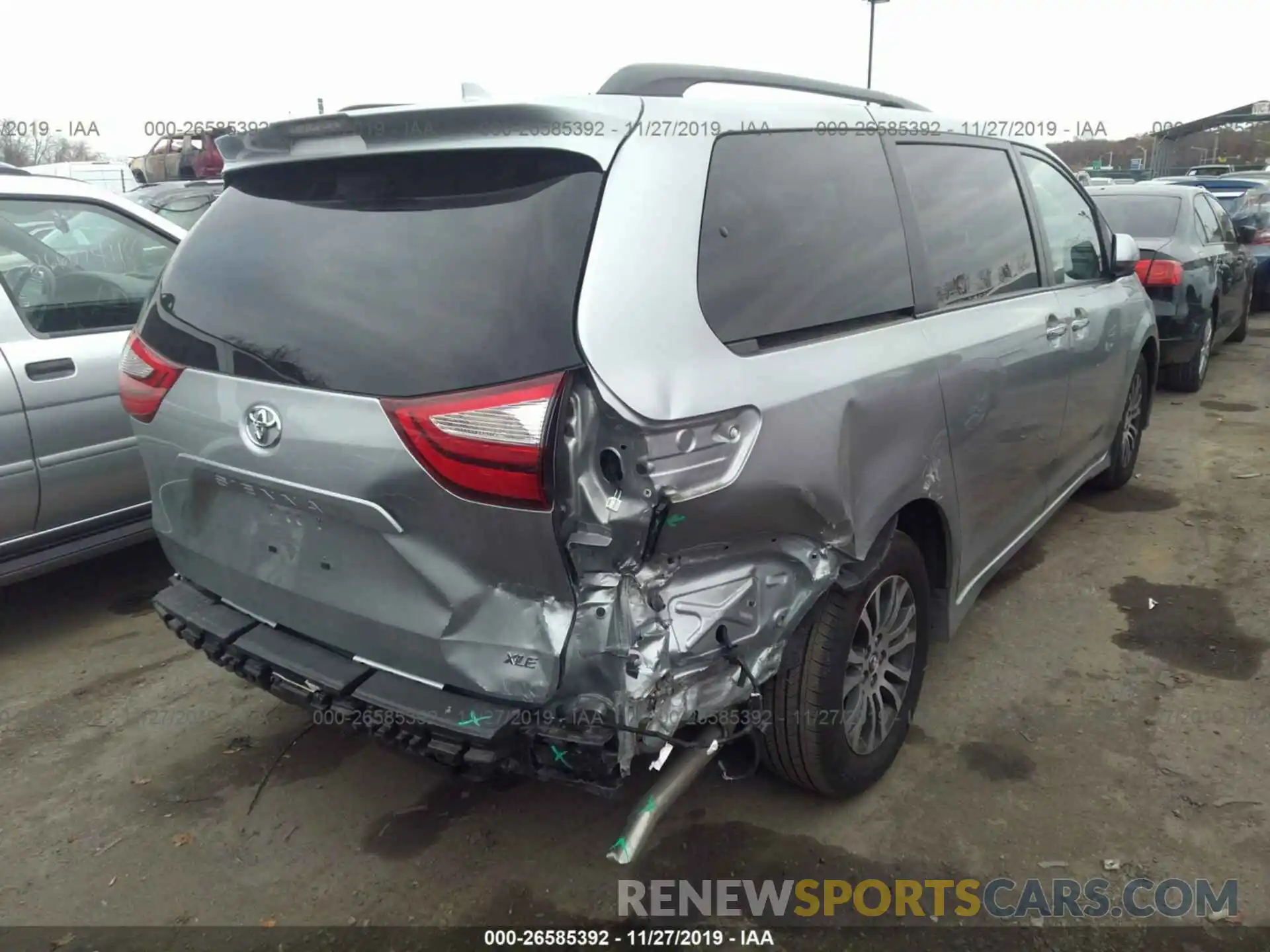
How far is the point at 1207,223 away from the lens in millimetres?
8008

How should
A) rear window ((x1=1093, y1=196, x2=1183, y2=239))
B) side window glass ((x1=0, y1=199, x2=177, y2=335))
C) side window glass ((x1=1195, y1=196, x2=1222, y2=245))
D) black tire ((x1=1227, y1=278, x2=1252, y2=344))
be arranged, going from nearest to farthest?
→ side window glass ((x1=0, y1=199, x2=177, y2=335)), rear window ((x1=1093, y1=196, x2=1183, y2=239)), side window glass ((x1=1195, y1=196, x2=1222, y2=245)), black tire ((x1=1227, y1=278, x2=1252, y2=344))

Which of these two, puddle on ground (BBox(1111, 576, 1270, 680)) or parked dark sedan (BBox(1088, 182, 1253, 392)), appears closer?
puddle on ground (BBox(1111, 576, 1270, 680))

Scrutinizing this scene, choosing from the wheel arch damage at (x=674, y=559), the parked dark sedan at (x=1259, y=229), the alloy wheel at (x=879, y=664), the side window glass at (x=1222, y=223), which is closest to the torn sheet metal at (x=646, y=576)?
the wheel arch damage at (x=674, y=559)

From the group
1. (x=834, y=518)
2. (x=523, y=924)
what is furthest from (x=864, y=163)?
(x=523, y=924)

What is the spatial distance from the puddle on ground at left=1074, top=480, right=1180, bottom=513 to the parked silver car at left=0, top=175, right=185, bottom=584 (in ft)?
15.7

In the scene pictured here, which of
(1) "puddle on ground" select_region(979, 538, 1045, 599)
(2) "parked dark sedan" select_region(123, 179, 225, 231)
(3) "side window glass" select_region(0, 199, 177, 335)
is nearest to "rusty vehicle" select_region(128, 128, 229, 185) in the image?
(2) "parked dark sedan" select_region(123, 179, 225, 231)

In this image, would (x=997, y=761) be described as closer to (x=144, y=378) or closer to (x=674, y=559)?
(x=674, y=559)

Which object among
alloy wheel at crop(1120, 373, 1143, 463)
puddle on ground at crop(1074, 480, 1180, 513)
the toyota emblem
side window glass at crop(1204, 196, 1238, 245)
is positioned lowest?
puddle on ground at crop(1074, 480, 1180, 513)

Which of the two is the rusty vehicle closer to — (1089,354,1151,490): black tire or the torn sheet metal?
(1089,354,1151,490): black tire

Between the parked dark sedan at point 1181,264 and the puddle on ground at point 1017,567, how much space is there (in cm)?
300

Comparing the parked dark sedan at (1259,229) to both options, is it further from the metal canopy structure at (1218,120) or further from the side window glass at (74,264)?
the side window glass at (74,264)

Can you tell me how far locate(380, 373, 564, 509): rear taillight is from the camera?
6.06ft

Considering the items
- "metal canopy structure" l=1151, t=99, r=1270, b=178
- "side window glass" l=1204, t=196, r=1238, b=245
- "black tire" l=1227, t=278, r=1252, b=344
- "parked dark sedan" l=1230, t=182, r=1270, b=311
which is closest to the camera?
"side window glass" l=1204, t=196, r=1238, b=245

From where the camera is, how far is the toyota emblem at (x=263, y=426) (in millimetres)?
2152
